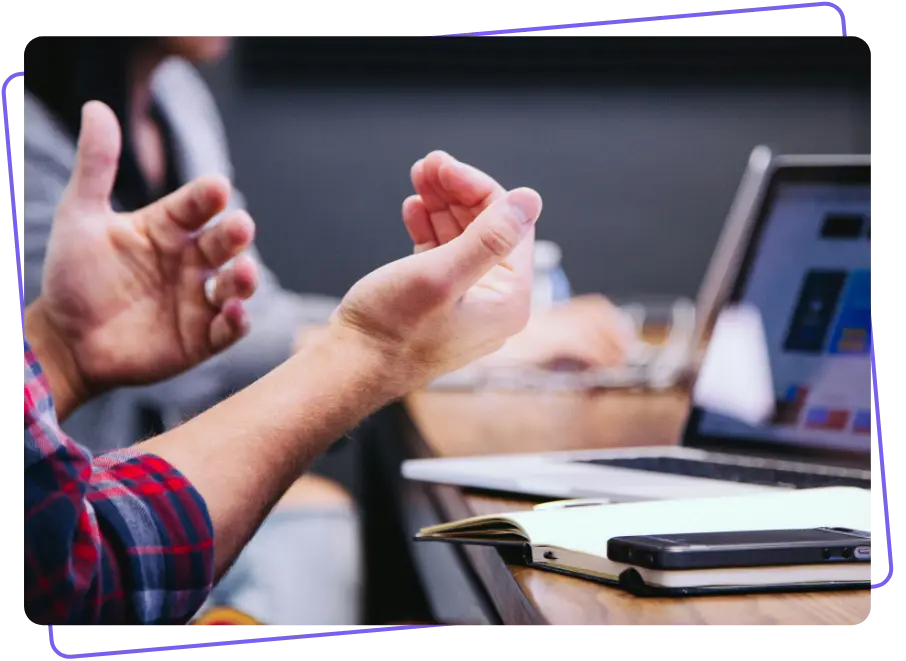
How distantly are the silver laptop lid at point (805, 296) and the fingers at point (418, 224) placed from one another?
1.11 ft

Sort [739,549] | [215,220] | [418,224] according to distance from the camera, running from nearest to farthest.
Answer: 1. [739,549]
2. [418,224]
3. [215,220]

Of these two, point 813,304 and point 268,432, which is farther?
point 813,304

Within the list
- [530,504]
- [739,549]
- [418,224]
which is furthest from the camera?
[418,224]

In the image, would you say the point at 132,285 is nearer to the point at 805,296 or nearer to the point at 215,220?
the point at 215,220

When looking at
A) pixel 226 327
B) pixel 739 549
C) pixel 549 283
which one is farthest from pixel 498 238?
pixel 549 283

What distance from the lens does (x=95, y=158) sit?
3.01 ft

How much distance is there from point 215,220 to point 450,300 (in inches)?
13.0

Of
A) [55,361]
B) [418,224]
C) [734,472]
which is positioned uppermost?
[418,224]

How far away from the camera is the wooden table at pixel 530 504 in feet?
1.73

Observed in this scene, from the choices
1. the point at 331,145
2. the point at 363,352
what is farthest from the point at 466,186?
the point at 331,145

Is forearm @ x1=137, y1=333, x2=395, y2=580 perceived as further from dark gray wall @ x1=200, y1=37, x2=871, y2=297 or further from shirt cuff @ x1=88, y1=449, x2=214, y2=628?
dark gray wall @ x1=200, y1=37, x2=871, y2=297

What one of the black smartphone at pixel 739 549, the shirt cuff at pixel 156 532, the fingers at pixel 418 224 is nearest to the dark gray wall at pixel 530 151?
the fingers at pixel 418 224

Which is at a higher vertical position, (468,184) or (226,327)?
(468,184)

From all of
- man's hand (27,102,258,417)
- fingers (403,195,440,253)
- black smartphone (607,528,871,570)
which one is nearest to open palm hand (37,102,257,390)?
man's hand (27,102,258,417)
